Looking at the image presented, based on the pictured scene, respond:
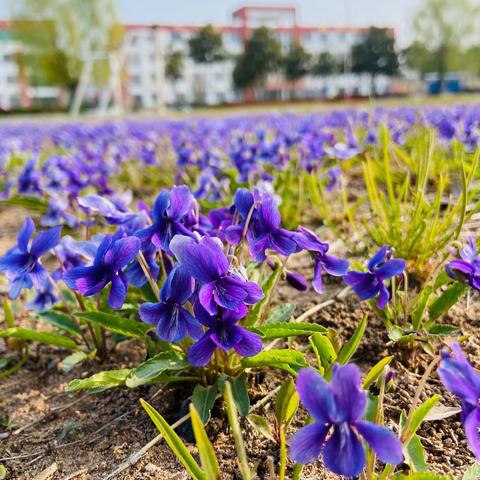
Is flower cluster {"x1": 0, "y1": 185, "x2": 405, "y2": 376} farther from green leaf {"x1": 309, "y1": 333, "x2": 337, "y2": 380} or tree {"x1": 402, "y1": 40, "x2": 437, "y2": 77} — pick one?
tree {"x1": 402, "y1": 40, "x2": 437, "y2": 77}

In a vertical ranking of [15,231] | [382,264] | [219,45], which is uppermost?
[219,45]

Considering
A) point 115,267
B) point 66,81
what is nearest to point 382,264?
point 115,267

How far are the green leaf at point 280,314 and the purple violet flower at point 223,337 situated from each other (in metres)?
0.52

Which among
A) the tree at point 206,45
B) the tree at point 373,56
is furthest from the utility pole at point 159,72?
the tree at point 373,56

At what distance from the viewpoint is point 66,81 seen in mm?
51969

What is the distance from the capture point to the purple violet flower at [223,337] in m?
1.10

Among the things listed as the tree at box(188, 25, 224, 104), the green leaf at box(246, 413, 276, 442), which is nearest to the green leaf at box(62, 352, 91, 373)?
the green leaf at box(246, 413, 276, 442)

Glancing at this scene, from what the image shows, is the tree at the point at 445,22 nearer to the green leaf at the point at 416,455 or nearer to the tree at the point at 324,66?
the tree at the point at 324,66

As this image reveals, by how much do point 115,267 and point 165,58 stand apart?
76.3 m

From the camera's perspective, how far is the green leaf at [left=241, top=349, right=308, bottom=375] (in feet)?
4.30

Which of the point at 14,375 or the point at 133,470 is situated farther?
the point at 14,375

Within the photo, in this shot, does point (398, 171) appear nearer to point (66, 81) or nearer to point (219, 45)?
point (66, 81)

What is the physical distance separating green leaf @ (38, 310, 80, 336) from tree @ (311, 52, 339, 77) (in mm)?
74041

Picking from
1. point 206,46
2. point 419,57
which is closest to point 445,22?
point 419,57
